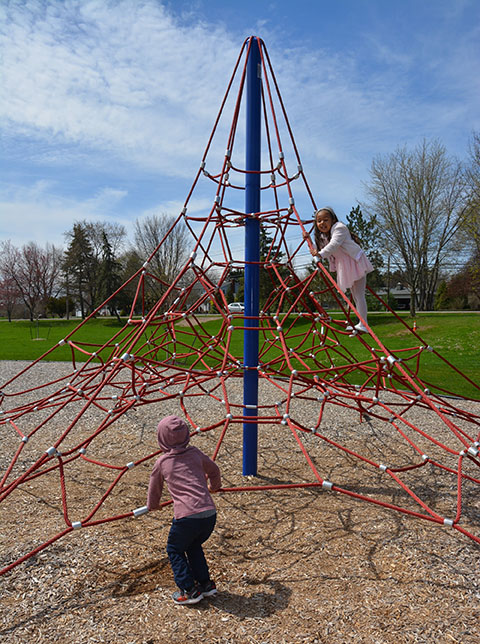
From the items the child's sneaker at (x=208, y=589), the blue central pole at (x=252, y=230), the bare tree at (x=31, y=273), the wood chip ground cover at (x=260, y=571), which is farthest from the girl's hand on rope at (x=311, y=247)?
the bare tree at (x=31, y=273)

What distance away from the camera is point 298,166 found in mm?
4234

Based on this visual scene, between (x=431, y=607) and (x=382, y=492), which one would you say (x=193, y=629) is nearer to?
(x=431, y=607)

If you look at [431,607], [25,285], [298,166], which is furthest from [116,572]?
[25,285]

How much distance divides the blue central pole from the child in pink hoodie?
1450 millimetres

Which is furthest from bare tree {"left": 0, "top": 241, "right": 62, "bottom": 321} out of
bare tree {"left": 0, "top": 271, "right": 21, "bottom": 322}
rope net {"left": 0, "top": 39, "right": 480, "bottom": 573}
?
rope net {"left": 0, "top": 39, "right": 480, "bottom": 573}

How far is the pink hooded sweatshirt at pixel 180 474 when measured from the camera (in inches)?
95.2

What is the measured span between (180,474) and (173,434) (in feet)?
0.73

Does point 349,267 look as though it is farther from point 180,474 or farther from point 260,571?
point 260,571

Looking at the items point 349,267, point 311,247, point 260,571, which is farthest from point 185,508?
point 349,267

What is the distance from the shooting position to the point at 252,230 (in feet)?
13.3

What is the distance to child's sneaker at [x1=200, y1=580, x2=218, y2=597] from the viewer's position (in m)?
2.45

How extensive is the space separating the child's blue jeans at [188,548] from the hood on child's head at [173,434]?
378 millimetres

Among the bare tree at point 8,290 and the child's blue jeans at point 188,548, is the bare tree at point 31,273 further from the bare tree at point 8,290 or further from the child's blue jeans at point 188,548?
the child's blue jeans at point 188,548

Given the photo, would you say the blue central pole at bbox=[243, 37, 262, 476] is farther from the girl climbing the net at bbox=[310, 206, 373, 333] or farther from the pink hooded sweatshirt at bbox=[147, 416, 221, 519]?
the pink hooded sweatshirt at bbox=[147, 416, 221, 519]
